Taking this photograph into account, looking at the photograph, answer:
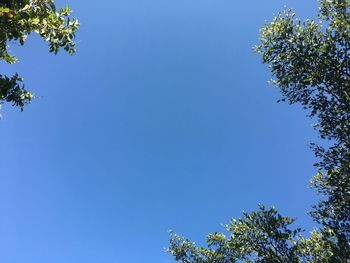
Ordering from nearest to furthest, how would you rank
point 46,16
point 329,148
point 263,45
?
point 46,16 → point 329,148 → point 263,45

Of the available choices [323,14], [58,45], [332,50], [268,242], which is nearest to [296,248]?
[268,242]

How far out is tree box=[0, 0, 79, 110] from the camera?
9688 millimetres

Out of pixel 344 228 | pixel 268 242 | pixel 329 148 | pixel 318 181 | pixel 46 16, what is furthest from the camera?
pixel 268 242

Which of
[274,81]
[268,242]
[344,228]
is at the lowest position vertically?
[344,228]

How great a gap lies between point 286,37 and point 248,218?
1775 centimetres

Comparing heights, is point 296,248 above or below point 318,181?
below

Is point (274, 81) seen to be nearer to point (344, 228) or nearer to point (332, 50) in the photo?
point (332, 50)

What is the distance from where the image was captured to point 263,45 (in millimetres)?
26500

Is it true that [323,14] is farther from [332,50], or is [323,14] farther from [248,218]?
[248,218]

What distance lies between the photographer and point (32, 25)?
409 inches

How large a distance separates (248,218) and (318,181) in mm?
7958

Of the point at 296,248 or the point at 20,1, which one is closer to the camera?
the point at 20,1

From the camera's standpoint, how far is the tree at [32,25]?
9688mm

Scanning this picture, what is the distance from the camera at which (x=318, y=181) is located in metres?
28.6
